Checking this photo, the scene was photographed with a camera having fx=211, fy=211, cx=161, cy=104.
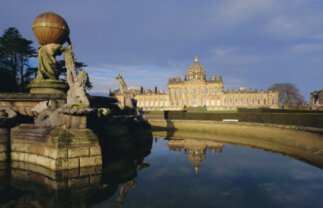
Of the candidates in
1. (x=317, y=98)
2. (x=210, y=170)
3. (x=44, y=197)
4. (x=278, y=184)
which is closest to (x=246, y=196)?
(x=278, y=184)

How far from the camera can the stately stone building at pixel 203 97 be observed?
73875 mm

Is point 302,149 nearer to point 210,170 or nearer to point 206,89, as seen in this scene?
point 210,170

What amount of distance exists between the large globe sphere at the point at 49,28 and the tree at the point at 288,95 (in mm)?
67333

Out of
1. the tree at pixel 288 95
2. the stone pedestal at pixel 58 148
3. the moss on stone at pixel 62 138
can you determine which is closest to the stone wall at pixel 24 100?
the stone pedestal at pixel 58 148

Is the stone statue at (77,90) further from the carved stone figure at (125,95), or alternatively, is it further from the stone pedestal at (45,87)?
the carved stone figure at (125,95)

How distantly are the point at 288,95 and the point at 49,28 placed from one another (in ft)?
240

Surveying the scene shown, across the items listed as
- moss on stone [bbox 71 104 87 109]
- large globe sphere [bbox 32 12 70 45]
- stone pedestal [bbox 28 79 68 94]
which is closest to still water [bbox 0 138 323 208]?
moss on stone [bbox 71 104 87 109]

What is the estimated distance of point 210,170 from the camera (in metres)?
7.20

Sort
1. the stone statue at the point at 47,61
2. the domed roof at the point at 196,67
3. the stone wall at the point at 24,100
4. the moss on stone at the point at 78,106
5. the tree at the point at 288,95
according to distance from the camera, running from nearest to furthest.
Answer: the moss on stone at the point at 78,106 < the stone wall at the point at 24,100 < the stone statue at the point at 47,61 < the tree at the point at 288,95 < the domed roof at the point at 196,67

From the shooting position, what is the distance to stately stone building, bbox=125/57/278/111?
73.9 meters

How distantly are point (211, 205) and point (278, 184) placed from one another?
8.66ft

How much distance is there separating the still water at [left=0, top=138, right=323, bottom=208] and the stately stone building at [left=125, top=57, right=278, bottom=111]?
64.6m

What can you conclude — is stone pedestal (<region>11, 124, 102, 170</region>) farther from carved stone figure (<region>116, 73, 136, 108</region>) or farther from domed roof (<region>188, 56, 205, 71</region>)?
domed roof (<region>188, 56, 205, 71</region>)

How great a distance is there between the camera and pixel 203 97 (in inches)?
2992
